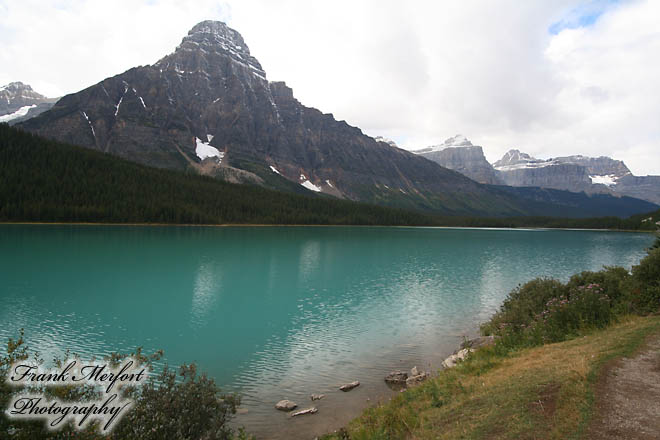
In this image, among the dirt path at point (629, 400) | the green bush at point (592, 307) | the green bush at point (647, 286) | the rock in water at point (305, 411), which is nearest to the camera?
the dirt path at point (629, 400)

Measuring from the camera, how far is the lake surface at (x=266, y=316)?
20688 millimetres

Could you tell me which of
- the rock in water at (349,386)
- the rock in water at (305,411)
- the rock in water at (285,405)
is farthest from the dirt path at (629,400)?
the rock in water at (285,405)

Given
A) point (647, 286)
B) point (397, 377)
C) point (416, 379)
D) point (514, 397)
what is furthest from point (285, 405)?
point (647, 286)

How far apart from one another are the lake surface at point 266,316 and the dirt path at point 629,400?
9978mm

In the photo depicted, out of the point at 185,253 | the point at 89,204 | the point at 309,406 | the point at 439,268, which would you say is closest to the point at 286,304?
the point at 309,406

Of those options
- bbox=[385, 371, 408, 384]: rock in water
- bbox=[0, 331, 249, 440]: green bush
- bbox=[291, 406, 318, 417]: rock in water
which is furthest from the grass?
bbox=[0, 331, 249, 440]: green bush

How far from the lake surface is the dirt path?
998cm

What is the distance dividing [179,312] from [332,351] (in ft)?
56.4

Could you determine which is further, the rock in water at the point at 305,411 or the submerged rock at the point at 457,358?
the submerged rock at the point at 457,358

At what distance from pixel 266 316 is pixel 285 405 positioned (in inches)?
697

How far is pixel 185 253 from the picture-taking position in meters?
80.8

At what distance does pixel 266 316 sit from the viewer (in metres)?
34.7

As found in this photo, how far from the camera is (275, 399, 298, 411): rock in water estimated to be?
681 inches

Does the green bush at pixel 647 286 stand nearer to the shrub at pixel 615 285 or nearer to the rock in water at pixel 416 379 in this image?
the shrub at pixel 615 285
